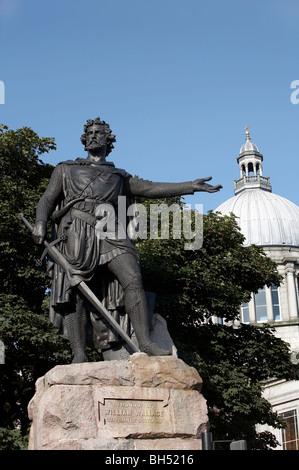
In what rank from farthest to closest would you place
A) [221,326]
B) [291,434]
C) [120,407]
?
1. [291,434]
2. [221,326]
3. [120,407]

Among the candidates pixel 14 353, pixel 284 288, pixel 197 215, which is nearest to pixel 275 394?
pixel 284 288

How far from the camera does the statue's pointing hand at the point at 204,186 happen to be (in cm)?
992

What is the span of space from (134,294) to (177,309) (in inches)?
573

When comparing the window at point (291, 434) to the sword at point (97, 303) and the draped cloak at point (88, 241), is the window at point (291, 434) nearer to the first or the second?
the draped cloak at point (88, 241)

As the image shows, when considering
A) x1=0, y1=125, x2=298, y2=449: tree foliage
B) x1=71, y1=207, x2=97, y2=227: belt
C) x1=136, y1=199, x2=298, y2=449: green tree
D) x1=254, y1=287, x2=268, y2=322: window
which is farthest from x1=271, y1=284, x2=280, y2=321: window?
x1=71, y1=207, x2=97, y2=227: belt

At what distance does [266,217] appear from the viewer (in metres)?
79.1

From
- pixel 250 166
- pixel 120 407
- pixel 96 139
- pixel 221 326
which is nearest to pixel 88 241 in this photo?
pixel 96 139

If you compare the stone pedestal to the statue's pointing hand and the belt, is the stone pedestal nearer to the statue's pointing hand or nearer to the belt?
the belt

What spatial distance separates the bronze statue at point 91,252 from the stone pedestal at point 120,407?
1.53ft

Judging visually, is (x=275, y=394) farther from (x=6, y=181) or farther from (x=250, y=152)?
(x=250, y=152)

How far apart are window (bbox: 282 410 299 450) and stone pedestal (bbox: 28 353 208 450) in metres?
40.4

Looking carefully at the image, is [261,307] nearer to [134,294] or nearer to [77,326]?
[77,326]

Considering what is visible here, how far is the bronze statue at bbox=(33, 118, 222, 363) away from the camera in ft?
30.7

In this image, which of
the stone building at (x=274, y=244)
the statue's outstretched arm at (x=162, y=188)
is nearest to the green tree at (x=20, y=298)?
the statue's outstretched arm at (x=162, y=188)
